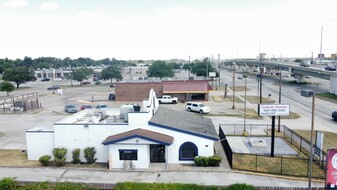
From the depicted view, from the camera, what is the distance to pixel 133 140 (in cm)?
1997

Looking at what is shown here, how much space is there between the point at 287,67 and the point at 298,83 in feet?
38.5

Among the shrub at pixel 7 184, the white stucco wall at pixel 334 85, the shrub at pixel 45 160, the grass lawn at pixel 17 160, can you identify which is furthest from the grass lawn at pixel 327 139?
the white stucco wall at pixel 334 85

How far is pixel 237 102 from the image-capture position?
1977 inches

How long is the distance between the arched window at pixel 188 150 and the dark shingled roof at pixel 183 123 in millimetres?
966

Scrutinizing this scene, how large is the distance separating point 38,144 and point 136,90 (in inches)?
1239

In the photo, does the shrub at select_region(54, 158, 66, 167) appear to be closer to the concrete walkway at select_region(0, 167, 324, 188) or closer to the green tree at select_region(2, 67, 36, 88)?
the concrete walkway at select_region(0, 167, 324, 188)

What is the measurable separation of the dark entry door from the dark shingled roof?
64.0 inches

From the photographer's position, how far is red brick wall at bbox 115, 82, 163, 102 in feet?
173

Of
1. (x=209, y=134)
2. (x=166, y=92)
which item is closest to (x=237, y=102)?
(x=166, y=92)

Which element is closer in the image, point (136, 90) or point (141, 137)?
point (141, 137)

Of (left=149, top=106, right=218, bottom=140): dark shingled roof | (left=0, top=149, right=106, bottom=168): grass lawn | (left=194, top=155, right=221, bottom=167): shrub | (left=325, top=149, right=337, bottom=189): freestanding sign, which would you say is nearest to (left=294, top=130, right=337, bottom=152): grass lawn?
(left=325, top=149, right=337, bottom=189): freestanding sign

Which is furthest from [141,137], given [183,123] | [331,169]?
[331,169]

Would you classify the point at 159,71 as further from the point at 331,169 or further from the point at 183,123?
the point at 331,169

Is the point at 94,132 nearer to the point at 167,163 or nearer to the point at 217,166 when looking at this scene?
the point at 167,163
